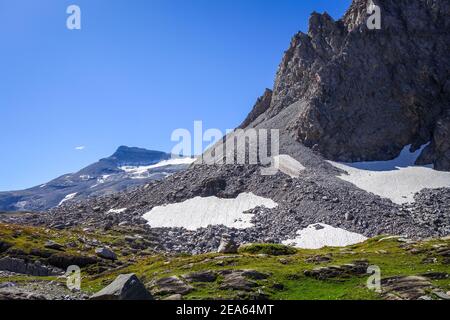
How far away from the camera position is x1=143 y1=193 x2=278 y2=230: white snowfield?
5217 inches

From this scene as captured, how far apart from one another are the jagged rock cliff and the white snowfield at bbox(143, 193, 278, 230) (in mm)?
47804

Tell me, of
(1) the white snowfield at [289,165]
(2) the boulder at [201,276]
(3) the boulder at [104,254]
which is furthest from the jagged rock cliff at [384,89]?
(2) the boulder at [201,276]

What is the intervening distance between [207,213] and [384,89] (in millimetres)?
95242

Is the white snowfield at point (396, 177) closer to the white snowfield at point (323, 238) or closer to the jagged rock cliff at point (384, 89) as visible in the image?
the jagged rock cliff at point (384, 89)

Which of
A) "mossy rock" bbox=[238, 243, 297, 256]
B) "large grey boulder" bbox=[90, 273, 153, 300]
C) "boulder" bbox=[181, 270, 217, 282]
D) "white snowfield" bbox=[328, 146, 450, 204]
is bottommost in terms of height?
"mossy rock" bbox=[238, 243, 297, 256]

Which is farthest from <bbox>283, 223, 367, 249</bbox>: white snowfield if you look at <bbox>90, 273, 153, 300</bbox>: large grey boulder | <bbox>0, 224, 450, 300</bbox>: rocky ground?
<bbox>90, 273, 153, 300</bbox>: large grey boulder

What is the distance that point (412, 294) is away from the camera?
36344mm

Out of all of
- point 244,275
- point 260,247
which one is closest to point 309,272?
point 244,275

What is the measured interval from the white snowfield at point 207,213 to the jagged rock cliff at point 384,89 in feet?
157

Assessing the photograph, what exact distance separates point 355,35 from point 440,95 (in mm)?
42612

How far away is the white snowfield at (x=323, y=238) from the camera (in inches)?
4279

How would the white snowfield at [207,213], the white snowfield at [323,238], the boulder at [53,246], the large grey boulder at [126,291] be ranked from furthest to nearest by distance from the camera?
1. the white snowfield at [207,213]
2. the white snowfield at [323,238]
3. the boulder at [53,246]
4. the large grey boulder at [126,291]

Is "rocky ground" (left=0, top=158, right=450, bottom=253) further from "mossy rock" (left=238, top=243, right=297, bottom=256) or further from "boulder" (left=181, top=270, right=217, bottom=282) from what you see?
"boulder" (left=181, top=270, right=217, bottom=282)

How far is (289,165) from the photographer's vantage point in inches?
6422
